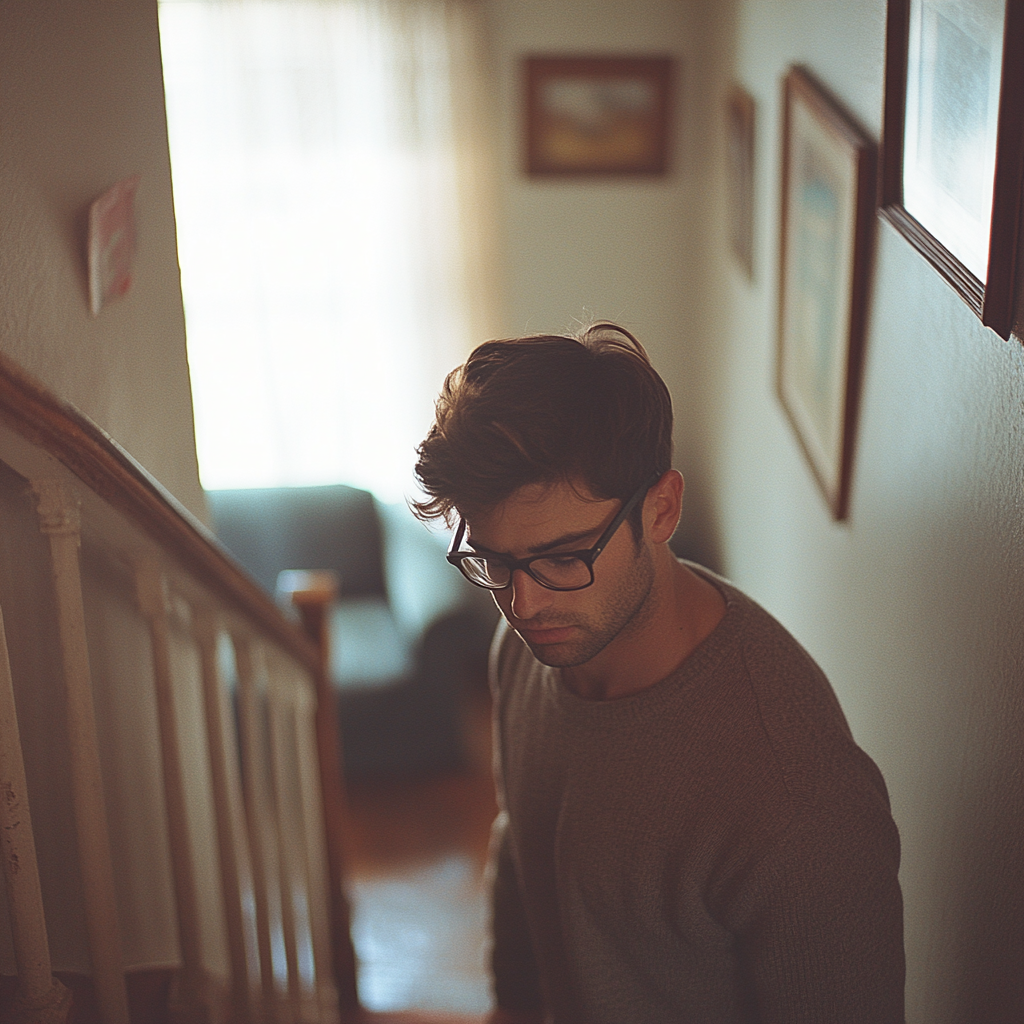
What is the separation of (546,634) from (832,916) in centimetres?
44

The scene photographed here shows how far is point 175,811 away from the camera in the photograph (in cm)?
166

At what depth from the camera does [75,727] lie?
1342mm

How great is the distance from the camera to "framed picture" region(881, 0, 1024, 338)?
115 centimetres

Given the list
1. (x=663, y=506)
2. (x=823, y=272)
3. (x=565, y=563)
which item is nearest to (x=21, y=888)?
(x=565, y=563)

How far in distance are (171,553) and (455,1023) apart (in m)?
1.39

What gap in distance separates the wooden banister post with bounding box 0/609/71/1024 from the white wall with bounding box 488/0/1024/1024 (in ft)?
3.44

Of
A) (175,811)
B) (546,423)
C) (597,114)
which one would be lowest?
(175,811)

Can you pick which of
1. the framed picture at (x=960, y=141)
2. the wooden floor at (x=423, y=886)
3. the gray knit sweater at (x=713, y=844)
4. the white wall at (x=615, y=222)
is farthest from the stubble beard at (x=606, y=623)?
the white wall at (x=615, y=222)

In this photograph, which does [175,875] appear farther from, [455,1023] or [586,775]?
[455,1023]

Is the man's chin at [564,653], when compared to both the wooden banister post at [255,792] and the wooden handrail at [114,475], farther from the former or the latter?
the wooden banister post at [255,792]

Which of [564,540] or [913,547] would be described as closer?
[564,540]

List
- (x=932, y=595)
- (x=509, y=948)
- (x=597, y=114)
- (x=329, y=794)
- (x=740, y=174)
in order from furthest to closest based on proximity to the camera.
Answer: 1. (x=597, y=114)
2. (x=740, y=174)
3. (x=329, y=794)
4. (x=509, y=948)
5. (x=932, y=595)

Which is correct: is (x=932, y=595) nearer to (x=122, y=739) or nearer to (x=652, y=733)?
(x=652, y=733)

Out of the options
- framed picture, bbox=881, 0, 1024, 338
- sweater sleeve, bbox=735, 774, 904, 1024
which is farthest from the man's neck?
framed picture, bbox=881, 0, 1024, 338
